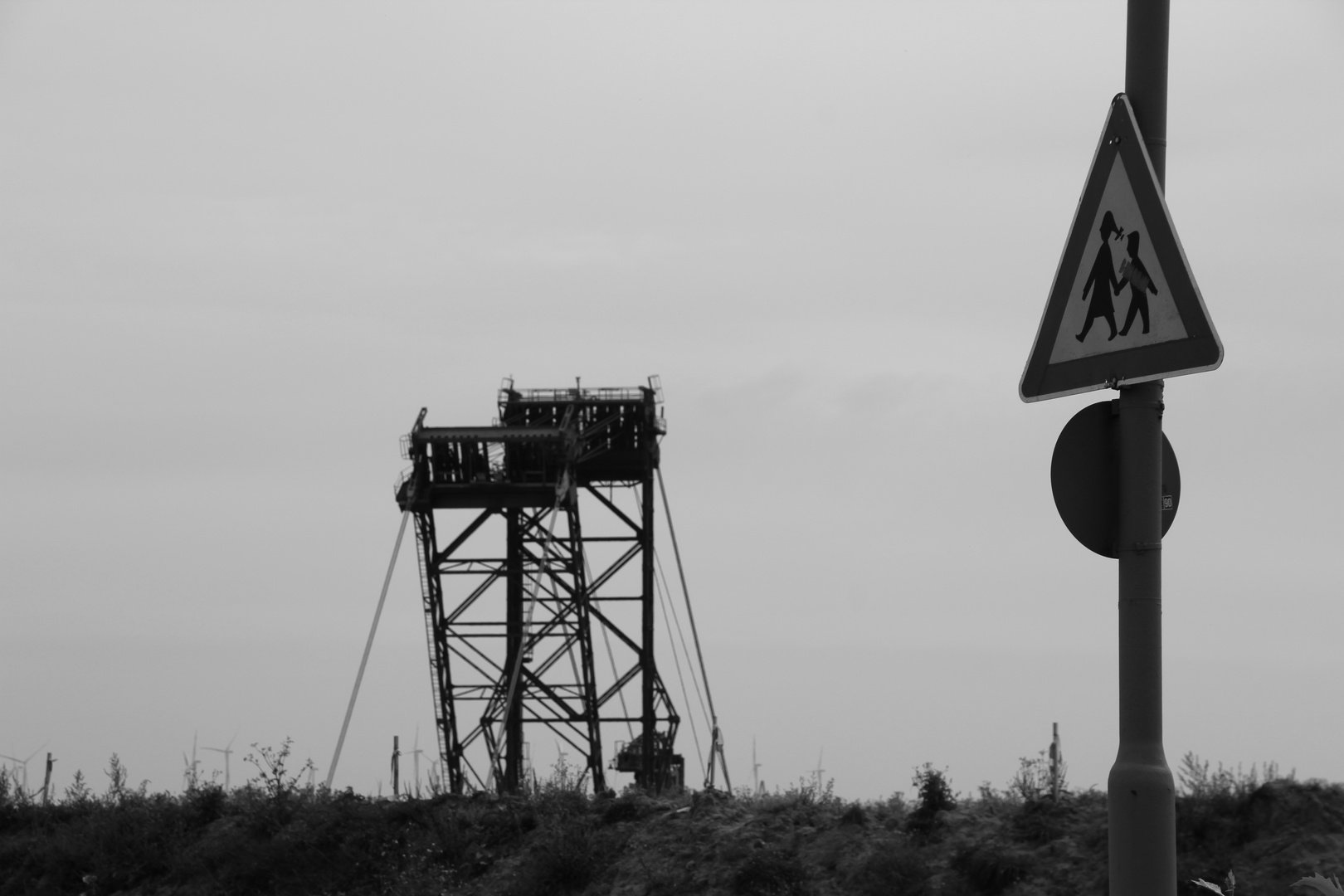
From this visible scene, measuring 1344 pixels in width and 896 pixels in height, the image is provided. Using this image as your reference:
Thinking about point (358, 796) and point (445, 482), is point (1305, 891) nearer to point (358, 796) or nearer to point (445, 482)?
point (358, 796)

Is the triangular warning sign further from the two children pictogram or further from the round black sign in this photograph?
the round black sign

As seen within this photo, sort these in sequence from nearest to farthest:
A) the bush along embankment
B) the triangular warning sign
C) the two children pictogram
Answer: the triangular warning sign → the two children pictogram → the bush along embankment

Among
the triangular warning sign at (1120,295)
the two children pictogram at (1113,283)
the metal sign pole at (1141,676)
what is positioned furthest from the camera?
the two children pictogram at (1113,283)

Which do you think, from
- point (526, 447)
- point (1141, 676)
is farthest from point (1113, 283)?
point (526, 447)

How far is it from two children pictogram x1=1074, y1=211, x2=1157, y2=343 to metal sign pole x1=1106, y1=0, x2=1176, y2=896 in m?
0.28

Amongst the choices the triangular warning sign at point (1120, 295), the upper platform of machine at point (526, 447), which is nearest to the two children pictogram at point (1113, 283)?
the triangular warning sign at point (1120, 295)

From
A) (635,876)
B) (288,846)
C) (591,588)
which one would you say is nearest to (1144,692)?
(635,876)

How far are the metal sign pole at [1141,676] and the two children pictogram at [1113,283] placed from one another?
277 millimetres

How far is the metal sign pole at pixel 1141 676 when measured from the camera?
5.22 metres

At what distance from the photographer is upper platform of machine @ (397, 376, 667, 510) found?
3641 centimetres

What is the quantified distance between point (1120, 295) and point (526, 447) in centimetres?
3158

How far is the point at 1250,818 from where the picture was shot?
12.8m

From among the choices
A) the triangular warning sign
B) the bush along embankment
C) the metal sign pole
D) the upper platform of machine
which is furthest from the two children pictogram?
the upper platform of machine

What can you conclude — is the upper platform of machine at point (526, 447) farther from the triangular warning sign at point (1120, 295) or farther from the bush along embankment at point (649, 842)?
the triangular warning sign at point (1120, 295)
